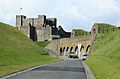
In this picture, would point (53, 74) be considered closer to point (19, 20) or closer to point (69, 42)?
point (69, 42)

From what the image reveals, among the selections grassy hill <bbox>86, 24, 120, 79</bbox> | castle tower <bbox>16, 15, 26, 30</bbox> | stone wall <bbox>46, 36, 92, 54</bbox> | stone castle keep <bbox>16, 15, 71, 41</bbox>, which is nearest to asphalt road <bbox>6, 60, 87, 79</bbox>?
grassy hill <bbox>86, 24, 120, 79</bbox>

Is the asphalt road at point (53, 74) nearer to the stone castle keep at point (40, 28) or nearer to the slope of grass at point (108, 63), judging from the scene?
the slope of grass at point (108, 63)

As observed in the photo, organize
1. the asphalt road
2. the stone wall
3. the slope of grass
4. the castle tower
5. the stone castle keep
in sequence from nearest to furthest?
the slope of grass → the asphalt road → the stone wall → the stone castle keep → the castle tower

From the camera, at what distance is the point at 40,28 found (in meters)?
155

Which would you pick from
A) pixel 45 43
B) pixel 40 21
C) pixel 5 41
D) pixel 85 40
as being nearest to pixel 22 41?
pixel 5 41

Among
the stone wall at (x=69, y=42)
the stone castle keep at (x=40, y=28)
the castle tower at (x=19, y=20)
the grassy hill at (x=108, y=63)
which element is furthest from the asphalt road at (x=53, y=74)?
the castle tower at (x=19, y=20)

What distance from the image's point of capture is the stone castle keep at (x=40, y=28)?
15000 centimetres

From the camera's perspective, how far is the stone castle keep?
150 metres

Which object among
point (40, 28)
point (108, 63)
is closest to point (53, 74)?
point (108, 63)

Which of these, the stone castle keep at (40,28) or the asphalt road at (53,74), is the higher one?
the stone castle keep at (40,28)

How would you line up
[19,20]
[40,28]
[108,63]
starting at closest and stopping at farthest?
[108,63], [40,28], [19,20]

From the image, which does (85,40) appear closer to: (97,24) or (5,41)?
(97,24)

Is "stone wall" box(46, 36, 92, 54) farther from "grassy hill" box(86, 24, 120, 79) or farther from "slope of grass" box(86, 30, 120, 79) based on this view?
"slope of grass" box(86, 30, 120, 79)

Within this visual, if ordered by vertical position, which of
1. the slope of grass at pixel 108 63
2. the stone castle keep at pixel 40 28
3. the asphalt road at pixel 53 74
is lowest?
the asphalt road at pixel 53 74
